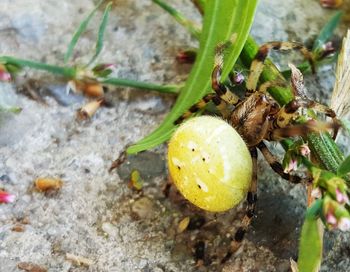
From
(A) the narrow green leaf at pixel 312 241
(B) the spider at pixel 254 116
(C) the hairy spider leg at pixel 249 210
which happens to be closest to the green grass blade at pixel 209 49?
(B) the spider at pixel 254 116

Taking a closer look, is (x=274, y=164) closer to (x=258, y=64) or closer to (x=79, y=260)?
(x=258, y=64)

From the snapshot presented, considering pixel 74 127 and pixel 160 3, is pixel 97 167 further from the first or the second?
pixel 160 3

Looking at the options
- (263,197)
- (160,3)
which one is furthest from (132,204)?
(160,3)

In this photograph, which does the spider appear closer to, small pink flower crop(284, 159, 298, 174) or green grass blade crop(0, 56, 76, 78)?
small pink flower crop(284, 159, 298, 174)

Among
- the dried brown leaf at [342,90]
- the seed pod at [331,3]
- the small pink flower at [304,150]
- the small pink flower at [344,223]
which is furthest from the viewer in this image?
the seed pod at [331,3]

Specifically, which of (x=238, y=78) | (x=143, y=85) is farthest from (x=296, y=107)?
(x=143, y=85)

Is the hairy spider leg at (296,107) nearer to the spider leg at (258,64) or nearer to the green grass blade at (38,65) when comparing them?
the spider leg at (258,64)
